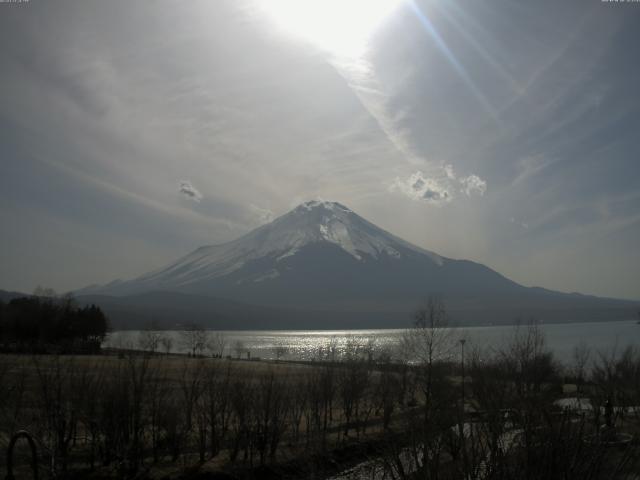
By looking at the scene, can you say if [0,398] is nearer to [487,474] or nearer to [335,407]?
[487,474]

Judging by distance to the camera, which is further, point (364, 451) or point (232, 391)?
point (364, 451)

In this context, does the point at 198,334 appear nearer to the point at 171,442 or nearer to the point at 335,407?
the point at 335,407

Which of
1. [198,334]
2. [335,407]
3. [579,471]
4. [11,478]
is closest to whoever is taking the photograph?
[579,471]

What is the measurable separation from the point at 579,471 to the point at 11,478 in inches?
322

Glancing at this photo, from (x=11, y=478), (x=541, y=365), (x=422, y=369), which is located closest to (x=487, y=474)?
(x=11, y=478)

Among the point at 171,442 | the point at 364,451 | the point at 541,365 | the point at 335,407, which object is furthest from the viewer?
the point at 541,365

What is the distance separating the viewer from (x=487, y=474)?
21.9 feet

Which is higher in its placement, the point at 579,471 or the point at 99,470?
the point at 579,471

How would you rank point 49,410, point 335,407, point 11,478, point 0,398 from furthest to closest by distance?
point 335,407
point 49,410
point 0,398
point 11,478

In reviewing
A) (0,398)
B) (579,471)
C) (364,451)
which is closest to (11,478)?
(579,471)

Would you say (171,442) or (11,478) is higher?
(11,478)

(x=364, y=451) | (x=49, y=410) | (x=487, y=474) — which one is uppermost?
(x=487, y=474)

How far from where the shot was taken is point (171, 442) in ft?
70.2

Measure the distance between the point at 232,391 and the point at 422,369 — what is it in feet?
82.1
